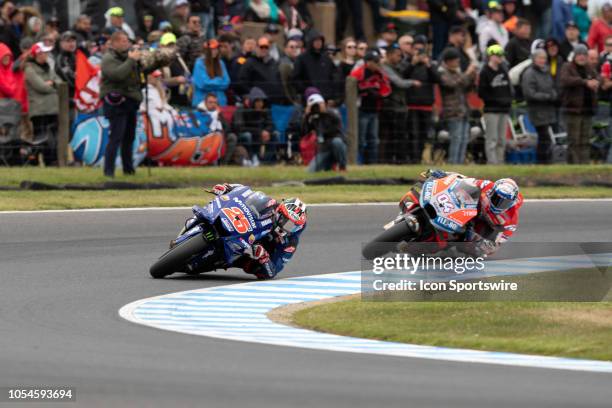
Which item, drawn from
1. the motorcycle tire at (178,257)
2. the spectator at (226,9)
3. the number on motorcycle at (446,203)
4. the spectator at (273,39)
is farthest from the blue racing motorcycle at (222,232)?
the spectator at (226,9)

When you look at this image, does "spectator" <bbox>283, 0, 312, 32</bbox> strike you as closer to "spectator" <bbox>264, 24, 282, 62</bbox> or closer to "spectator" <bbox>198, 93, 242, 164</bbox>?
"spectator" <bbox>264, 24, 282, 62</bbox>

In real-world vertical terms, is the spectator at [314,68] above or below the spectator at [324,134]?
above

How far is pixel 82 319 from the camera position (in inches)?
415

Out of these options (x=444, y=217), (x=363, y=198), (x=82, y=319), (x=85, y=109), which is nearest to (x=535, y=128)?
(x=363, y=198)

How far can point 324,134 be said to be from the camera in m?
20.7

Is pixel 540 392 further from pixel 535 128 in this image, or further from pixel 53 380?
pixel 535 128

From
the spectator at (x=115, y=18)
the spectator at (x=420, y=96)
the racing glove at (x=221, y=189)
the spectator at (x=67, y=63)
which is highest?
the spectator at (x=115, y=18)

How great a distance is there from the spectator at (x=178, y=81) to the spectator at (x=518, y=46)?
552cm

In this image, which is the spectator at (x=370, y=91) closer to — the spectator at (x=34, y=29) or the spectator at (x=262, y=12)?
the spectator at (x=262, y=12)

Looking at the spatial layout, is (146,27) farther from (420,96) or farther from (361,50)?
(420,96)

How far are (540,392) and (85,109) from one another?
13.7 metres

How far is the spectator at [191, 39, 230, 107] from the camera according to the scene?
20750 millimetres

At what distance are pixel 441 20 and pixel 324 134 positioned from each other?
18.6ft

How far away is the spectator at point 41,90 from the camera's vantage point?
65.6ft
